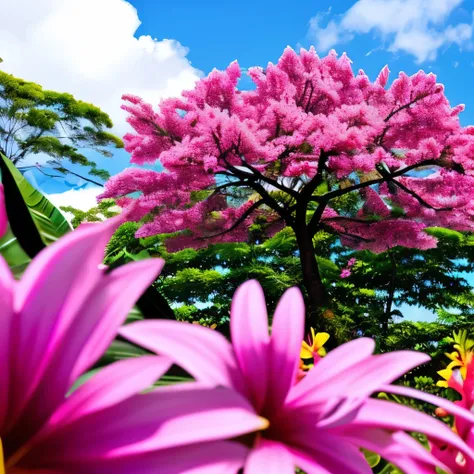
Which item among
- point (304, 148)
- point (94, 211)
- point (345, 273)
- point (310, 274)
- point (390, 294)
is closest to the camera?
point (304, 148)

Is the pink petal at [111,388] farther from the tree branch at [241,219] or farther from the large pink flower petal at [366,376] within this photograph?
the tree branch at [241,219]

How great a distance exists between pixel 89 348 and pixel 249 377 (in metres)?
0.07

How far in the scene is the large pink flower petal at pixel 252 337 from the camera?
0.25m

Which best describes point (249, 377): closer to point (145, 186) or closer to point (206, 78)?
point (145, 186)

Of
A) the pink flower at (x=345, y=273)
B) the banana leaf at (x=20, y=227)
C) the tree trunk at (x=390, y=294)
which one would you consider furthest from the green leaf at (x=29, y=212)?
the pink flower at (x=345, y=273)

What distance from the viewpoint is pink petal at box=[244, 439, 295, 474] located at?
21 cm

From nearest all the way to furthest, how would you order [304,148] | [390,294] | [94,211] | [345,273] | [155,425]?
[155,425] → [304,148] → [345,273] → [390,294] → [94,211]

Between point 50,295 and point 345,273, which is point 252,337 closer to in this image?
point 50,295

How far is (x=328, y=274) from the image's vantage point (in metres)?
11.5

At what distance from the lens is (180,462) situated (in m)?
0.21

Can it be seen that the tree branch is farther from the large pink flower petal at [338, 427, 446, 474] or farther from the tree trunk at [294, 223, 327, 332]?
the large pink flower petal at [338, 427, 446, 474]

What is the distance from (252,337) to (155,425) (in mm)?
66

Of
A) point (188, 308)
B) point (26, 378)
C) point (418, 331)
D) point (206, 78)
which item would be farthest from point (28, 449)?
point (188, 308)

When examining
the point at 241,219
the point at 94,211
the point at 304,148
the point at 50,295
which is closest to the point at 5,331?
the point at 50,295
